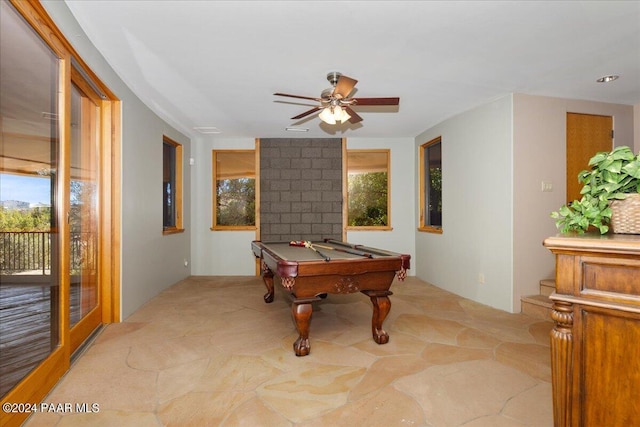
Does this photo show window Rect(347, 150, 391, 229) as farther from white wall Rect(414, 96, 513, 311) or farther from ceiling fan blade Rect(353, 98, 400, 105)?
ceiling fan blade Rect(353, 98, 400, 105)

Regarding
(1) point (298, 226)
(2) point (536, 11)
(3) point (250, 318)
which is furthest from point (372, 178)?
(2) point (536, 11)

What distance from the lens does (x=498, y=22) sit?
239 cm

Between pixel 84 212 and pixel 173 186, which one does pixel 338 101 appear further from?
pixel 173 186

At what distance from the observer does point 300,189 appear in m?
6.01

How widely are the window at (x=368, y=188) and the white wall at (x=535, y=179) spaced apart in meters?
2.57

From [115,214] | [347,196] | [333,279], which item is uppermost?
[347,196]

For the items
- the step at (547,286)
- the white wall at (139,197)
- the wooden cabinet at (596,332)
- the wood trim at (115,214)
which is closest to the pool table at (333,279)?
the wooden cabinet at (596,332)

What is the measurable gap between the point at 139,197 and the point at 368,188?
150 inches

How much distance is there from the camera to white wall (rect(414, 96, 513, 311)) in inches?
151

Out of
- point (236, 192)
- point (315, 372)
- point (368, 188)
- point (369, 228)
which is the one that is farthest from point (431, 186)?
point (315, 372)

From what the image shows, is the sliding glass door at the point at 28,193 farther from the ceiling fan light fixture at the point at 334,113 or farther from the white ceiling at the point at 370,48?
the ceiling fan light fixture at the point at 334,113

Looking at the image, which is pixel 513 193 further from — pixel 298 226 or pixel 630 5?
pixel 298 226

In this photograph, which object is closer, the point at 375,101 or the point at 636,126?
the point at 375,101

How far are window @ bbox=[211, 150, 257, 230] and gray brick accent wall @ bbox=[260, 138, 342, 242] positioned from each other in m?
0.23
